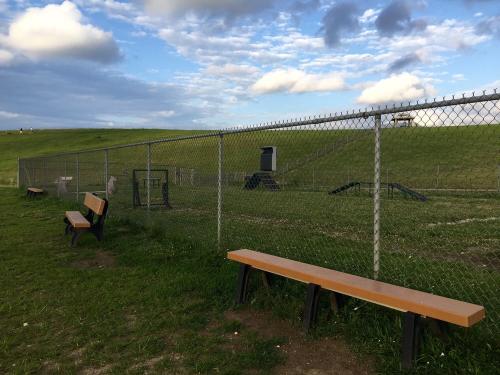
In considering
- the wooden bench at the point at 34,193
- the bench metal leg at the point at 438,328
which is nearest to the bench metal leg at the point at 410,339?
the bench metal leg at the point at 438,328

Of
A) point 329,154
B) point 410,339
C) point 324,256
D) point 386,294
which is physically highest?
point 329,154

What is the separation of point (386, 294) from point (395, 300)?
0.09 metres

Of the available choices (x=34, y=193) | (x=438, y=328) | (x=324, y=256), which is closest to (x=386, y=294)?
(x=438, y=328)

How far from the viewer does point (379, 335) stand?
3.55 m

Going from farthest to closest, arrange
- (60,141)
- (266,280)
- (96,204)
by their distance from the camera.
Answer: (60,141)
(96,204)
(266,280)

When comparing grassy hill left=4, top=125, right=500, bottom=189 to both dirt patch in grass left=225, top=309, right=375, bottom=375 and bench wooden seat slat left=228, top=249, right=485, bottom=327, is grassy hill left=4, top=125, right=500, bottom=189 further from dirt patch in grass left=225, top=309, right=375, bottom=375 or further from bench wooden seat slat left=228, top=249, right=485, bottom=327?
dirt patch in grass left=225, top=309, right=375, bottom=375

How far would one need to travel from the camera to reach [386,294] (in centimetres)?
324

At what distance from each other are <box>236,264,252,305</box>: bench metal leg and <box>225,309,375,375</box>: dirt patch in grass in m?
0.43

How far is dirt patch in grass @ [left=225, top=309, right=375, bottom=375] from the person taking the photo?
3239 mm

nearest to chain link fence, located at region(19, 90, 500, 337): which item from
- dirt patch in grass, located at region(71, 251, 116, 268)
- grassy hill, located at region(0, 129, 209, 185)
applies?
dirt patch in grass, located at region(71, 251, 116, 268)

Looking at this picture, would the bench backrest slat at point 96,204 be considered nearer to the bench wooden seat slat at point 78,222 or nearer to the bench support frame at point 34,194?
the bench wooden seat slat at point 78,222

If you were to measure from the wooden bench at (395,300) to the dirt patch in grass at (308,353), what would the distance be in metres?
0.21

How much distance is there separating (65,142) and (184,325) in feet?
233

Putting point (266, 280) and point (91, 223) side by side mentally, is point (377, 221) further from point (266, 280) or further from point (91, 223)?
point (91, 223)
